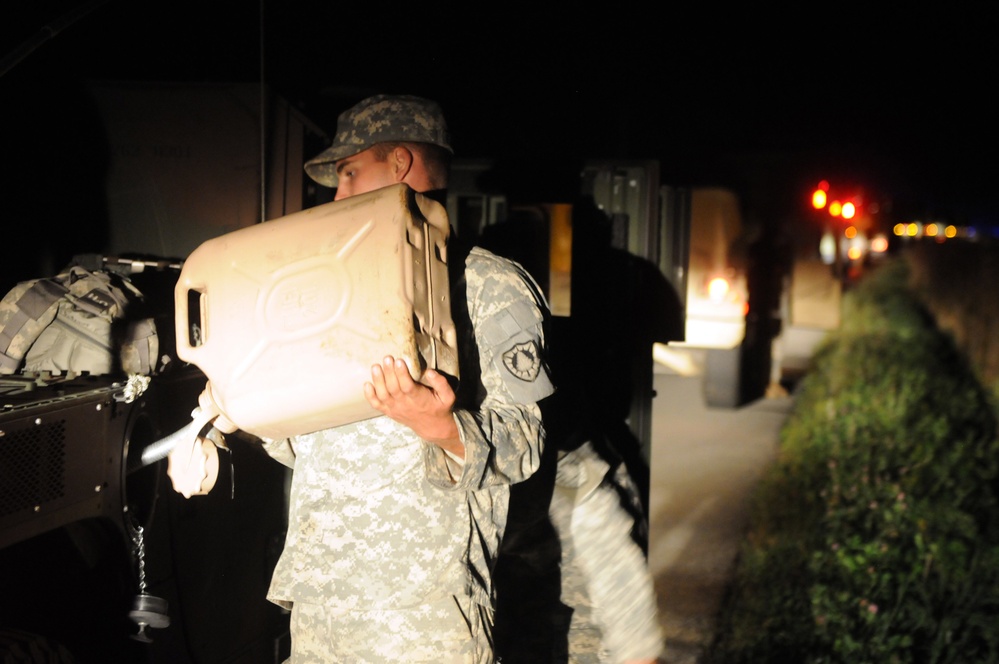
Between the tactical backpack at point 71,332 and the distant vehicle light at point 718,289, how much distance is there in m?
6.45

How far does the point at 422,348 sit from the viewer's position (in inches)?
68.6

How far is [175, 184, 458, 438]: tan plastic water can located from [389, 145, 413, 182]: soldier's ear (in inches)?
13.1

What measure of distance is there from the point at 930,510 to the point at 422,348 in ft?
12.7

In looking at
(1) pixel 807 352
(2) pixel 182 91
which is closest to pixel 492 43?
(2) pixel 182 91

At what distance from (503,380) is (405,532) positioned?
0.42 meters

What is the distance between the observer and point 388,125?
7.16ft

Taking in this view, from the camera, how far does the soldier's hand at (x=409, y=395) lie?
1.70 m

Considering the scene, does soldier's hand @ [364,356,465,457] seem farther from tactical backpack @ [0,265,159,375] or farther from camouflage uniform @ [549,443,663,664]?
tactical backpack @ [0,265,159,375]

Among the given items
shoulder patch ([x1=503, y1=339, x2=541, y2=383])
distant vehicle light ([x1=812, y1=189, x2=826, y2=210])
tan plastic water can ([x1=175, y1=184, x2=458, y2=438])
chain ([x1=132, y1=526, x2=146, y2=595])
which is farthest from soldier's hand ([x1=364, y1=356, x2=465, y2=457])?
distant vehicle light ([x1=812, y1=189, x2=826, y2=210])

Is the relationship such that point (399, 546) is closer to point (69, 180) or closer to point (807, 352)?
point (69, 180)

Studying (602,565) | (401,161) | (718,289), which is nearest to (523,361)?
(401,161)

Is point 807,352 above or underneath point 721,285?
underneath

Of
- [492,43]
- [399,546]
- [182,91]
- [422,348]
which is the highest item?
[492,43]

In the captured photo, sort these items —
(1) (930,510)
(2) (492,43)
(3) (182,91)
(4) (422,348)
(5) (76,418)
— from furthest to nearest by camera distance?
(2) (492,43), (1) (930,510), (3) (182,91), (5) (76,418), (4) (422,348)
